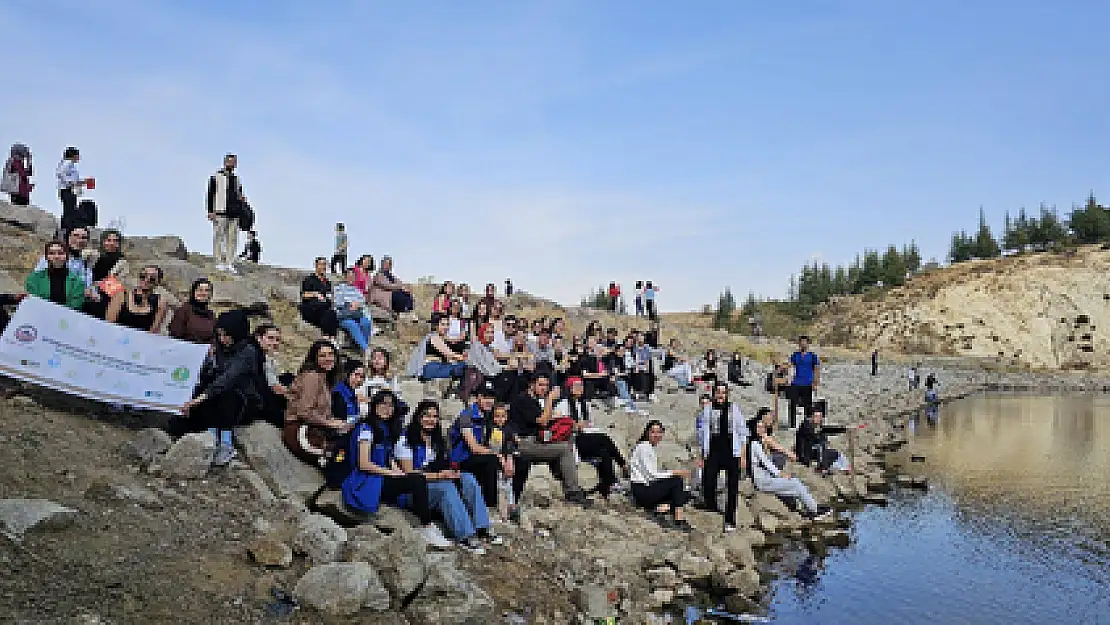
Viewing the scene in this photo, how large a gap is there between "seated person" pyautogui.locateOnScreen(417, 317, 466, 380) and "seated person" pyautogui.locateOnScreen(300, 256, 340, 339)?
240 cm

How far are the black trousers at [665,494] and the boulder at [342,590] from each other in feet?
19.9

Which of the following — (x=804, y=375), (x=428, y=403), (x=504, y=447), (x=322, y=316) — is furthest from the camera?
(x=804, y=375)

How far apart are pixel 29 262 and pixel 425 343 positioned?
777 centimetres

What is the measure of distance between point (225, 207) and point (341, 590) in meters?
12.6

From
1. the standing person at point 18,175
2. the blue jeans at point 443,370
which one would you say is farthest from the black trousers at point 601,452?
the standing person at point 18,175

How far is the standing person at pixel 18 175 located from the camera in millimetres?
16172

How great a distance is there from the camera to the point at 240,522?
7.57m

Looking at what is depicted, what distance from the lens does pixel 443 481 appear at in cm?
875

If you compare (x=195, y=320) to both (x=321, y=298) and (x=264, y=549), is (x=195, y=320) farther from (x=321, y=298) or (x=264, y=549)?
(x=321, y=298)

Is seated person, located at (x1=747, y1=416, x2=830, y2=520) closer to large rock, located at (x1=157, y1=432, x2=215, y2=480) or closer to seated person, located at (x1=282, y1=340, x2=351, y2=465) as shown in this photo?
seated person, located at (x1=282, y1=340, x2=351, y2=465)

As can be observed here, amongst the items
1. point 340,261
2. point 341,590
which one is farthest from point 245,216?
point 341,590

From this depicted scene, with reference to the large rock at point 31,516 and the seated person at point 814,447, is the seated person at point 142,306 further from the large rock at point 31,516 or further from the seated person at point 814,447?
the seated person at point 814,447

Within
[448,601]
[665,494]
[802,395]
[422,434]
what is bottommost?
[448,601]

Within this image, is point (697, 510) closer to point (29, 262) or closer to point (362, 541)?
point (362, 541)
